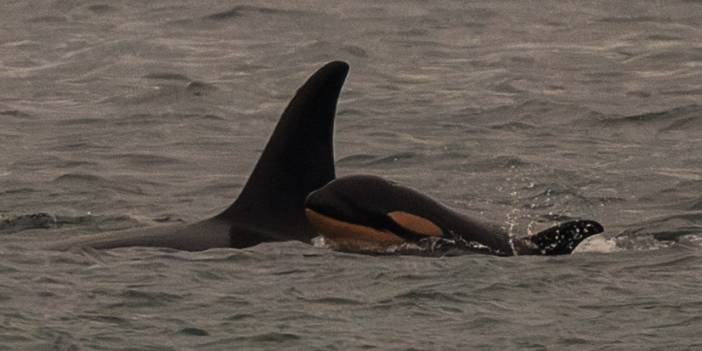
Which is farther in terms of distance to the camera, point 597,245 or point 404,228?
point 597,245

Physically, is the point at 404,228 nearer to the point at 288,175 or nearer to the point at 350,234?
the point at 350,234

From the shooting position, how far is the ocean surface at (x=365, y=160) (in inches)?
543

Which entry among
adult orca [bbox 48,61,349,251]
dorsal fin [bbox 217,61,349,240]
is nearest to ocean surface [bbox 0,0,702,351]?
adult orca [bbox 48,61,349,251]

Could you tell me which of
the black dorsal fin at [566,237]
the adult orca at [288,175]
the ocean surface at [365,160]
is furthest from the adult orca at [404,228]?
the adult orca at [288,175]

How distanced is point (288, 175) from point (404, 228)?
1.13 metres

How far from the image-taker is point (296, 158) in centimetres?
1680

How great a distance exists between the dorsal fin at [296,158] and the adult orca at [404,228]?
0.46 meters

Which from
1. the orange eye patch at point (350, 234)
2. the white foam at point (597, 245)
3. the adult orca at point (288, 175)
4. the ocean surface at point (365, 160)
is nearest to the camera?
the ocean surface at point (365, 160)

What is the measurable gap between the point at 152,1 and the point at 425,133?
1368 cm

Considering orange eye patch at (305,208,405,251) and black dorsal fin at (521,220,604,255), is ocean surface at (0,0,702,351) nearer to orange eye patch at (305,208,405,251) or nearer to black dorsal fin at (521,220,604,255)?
black dorsal fin at (521,220,604,255)

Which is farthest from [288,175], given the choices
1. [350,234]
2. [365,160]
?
[365,160]

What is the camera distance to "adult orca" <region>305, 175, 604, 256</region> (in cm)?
1602

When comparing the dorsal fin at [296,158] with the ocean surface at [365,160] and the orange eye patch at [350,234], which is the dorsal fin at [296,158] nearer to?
the orange eye patch at [350,234]

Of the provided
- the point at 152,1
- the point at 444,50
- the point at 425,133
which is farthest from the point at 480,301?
the point at 152,1
